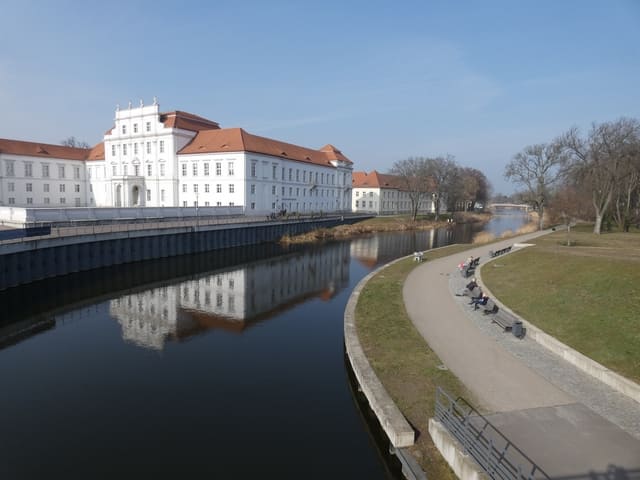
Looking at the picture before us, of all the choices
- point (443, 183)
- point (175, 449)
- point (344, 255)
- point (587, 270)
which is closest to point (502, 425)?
point (175, 449)

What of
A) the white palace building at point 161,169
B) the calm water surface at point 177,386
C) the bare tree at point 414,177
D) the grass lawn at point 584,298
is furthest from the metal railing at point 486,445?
the bare tree at point 414,177

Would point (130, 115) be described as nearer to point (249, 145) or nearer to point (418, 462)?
point (249, 145)

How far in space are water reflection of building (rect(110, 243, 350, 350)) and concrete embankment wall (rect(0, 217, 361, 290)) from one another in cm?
625

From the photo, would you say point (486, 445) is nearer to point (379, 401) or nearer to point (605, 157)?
point (379, 401)

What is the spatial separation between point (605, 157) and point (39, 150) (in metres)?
75.0

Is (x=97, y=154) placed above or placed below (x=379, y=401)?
above

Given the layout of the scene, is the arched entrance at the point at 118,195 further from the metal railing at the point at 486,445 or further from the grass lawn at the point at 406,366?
the metal railing at the point at 486,445

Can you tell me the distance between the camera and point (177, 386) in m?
11.6

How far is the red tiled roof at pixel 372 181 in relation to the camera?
91887mm

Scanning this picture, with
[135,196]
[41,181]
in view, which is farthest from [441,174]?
[41,181]

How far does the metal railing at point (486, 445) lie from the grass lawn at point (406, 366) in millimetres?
507

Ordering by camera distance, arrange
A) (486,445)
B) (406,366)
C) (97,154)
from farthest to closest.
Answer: (97,154) → (406,366) → (486,445)

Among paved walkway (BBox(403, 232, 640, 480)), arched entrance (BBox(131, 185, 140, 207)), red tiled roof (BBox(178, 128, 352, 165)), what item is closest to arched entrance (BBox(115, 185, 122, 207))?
arched entrance (BBox(131, 185, 140, 207))

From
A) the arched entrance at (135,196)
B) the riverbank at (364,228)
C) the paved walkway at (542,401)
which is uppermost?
the arched entrance at (135,196)
